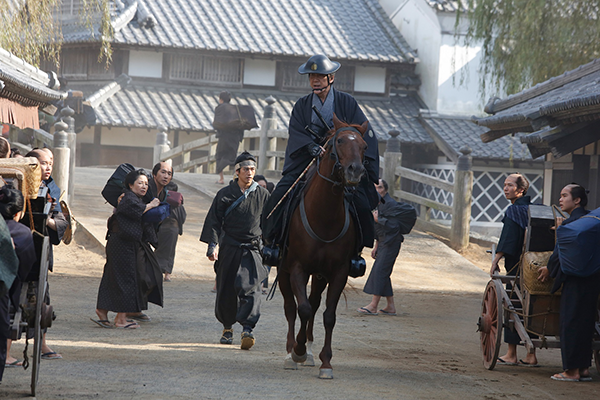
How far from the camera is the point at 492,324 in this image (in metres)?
7.29

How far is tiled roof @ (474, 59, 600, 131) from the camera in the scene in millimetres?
9602

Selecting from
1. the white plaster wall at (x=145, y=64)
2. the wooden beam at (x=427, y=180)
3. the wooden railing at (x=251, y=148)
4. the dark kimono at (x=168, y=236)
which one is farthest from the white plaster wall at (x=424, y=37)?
the dark kimono at (x=168, y=236)

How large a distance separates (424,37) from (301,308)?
21680 mm

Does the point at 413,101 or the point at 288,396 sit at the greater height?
the point at 413,101

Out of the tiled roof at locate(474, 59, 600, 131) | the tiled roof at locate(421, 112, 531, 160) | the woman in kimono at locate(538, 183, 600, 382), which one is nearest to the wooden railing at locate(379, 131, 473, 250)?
the tiled roof at locate(474, 59, 600, 131)

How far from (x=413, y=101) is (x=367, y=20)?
386cm

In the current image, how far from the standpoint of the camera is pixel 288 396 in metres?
5.26

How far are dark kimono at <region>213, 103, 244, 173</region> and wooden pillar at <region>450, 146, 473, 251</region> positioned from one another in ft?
19.0

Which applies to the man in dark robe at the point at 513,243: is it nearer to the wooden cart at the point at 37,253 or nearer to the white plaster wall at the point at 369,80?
the wooden cart at the point at 37,253

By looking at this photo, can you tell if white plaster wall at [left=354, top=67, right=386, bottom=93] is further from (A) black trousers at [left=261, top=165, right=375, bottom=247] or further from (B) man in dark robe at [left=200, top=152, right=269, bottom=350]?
(A) black trousers at [left=261, top=165, right=375, bottom=247]

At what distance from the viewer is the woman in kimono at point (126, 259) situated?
8.28 meters

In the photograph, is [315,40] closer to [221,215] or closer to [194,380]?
[221,215]

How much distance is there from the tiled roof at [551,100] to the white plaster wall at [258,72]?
14.3 m

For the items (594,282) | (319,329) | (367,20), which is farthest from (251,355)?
(367,20)
